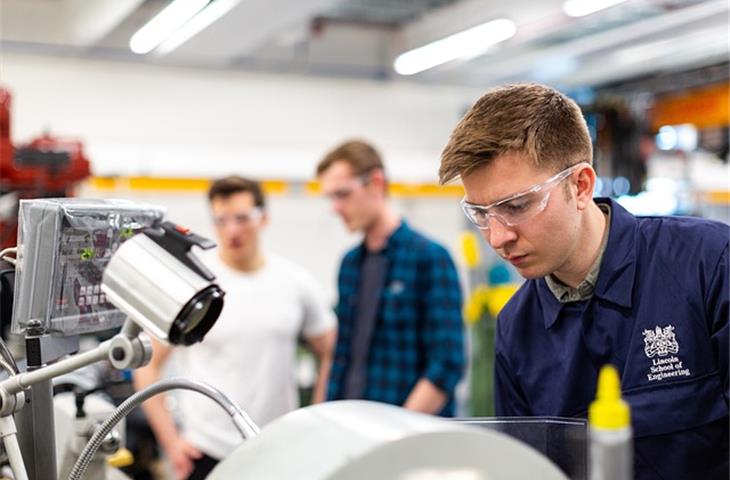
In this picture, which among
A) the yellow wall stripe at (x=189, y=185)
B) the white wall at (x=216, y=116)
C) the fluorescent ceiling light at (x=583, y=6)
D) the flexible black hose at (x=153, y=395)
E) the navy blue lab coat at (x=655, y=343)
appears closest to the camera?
the flexible black hose at (x=153, y=395)

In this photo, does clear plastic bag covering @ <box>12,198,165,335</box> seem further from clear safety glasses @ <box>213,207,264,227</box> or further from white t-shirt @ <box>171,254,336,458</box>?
clear safety glasses @ <box>213,207,264,227</box>

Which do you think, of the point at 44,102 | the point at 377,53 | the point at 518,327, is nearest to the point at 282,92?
the point at 377,53

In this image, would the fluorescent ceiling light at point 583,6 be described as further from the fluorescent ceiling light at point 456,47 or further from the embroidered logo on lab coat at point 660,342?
the embroidered logo on lab coat at point 660,342

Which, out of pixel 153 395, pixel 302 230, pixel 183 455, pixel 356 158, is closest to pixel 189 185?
pixel 302 230

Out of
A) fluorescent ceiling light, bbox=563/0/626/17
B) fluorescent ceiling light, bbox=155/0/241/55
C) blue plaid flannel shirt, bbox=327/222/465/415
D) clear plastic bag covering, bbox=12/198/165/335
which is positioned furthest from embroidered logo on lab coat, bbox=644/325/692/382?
fluorescent ceiling light, bbox=155/0/241/55

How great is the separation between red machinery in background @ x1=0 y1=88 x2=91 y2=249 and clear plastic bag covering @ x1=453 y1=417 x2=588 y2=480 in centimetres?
195

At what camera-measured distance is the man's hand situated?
95.1 inches

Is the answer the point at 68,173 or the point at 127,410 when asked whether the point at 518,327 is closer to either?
the point at 127,410

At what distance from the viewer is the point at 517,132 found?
1188 mm

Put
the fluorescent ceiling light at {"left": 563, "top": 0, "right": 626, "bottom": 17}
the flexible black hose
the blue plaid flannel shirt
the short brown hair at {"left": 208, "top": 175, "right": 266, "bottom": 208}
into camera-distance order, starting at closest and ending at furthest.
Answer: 1. the flexible black hose
2. the blue plaid flannel shirt
3. the short brown hair at {"left": 208, "top": 175, "right": 266, "bottom": 208}
4. the fluorescent ceiling light at {"left": 563, "top": 0, "right": 626, "bottom": 17}

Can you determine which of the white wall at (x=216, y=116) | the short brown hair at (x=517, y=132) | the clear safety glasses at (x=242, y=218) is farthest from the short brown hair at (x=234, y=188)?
the white wall at (x=216, y=116)

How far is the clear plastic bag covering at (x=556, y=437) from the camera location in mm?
946

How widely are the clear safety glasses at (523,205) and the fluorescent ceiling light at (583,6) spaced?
9.10ft

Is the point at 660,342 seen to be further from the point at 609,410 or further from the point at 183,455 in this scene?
the point at 183,455
